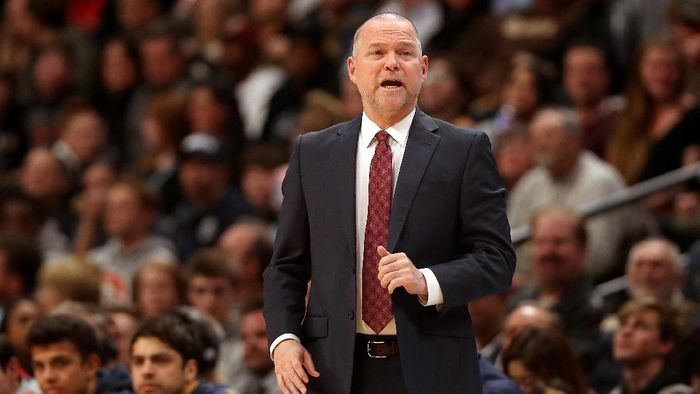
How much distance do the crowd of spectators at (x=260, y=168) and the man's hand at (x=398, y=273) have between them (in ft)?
7.82

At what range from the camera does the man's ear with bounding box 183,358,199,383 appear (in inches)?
236

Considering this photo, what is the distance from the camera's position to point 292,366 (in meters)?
3.91

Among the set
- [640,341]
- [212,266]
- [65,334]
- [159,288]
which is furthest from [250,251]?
[65,334]

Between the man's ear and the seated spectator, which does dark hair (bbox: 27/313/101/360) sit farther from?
the man's ear

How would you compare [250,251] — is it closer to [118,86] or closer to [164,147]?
[164,147]

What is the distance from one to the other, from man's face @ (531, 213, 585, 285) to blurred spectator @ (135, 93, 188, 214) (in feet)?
12.0

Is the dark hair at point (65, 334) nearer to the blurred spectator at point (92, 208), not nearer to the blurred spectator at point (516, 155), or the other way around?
the blurred spectator at point (516, 155)

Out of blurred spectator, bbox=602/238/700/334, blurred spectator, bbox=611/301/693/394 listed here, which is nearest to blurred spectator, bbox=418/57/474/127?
blurred spectator, bbox=602/238/700/334

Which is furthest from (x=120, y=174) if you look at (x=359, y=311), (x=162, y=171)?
(x=359, y=311)

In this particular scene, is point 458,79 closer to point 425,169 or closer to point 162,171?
point 162,171

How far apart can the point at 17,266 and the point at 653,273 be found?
4108 mm

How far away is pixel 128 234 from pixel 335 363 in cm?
600

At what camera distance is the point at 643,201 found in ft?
28.9

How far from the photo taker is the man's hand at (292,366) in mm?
3889
